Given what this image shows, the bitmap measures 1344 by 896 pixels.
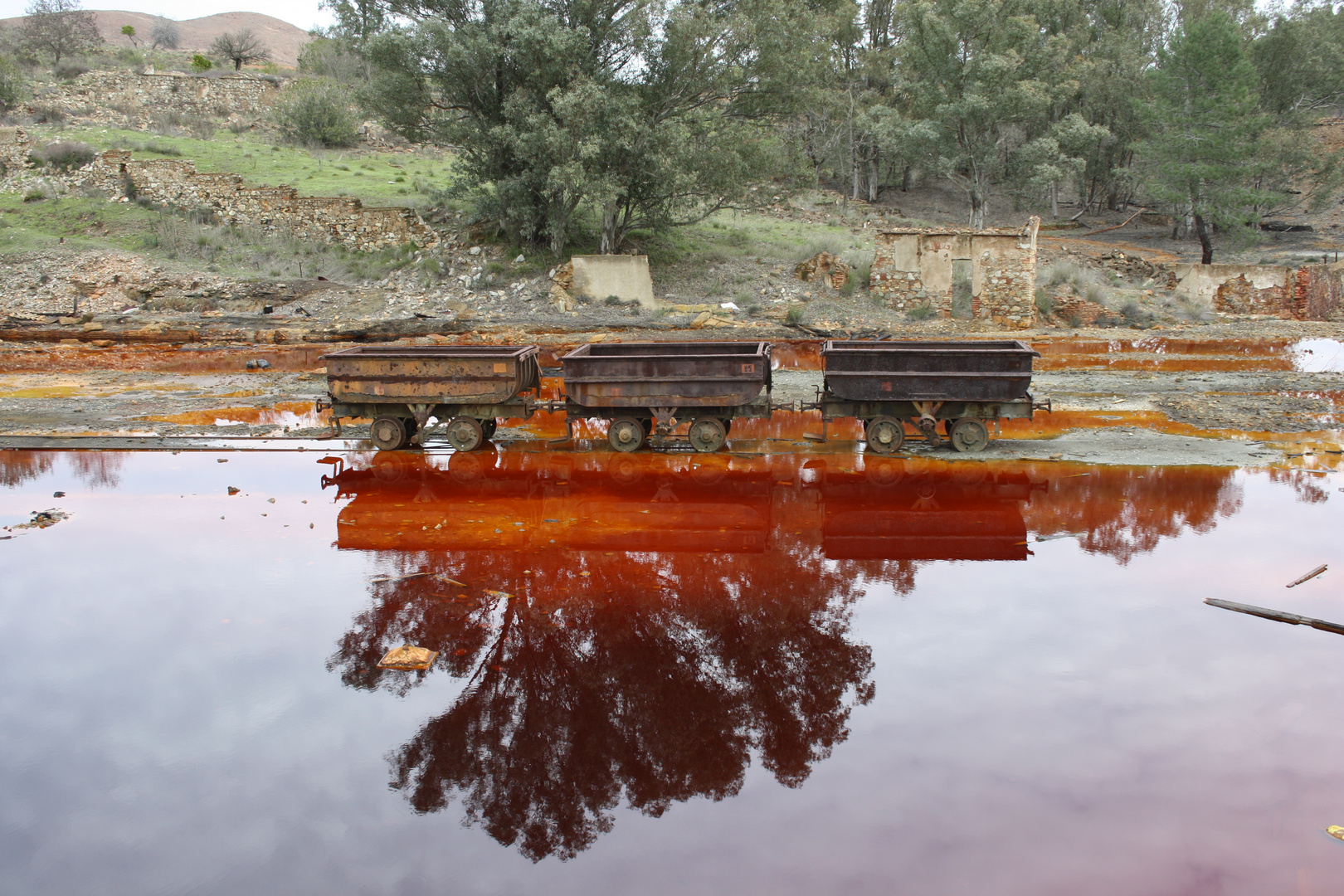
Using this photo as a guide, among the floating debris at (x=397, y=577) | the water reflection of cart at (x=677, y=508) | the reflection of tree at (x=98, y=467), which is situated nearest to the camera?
the floating debris at (x=397, y=577)

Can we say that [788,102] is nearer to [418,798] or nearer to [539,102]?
[539,102]

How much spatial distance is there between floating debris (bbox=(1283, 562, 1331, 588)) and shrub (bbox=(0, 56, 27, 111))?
2014 inches

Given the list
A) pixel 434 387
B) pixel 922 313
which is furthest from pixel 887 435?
pixel 922 313

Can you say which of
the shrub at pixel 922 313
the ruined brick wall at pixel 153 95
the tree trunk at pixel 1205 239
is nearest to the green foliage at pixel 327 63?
the ruined brick wall at pixel 153 95

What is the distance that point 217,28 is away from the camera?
10956 cm

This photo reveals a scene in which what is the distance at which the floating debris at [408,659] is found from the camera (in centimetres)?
676

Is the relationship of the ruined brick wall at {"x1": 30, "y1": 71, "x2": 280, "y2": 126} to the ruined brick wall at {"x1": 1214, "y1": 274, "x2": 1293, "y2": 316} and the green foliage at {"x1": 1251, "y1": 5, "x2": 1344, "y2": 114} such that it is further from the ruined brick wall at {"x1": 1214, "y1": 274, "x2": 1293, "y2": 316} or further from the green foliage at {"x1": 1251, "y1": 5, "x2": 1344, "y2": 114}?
the green foliage at {"x1": 1251, "y1": 5, "x2": 1344, "y2": 114}

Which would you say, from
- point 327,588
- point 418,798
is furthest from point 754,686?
point 327,588

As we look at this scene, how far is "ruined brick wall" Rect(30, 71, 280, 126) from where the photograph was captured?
142ft

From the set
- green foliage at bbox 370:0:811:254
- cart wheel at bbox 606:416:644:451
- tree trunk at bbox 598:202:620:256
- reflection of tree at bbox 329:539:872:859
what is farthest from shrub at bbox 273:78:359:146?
reflection of tree at bbox 329:539:872:859

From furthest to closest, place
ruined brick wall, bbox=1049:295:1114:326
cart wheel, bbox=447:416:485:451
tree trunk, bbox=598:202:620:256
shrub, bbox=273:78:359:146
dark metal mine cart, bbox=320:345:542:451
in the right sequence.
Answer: shrub, bbox=273:78:359:146 < tree trunk, bbox=598:202:620:256 < ruined brick wall, bbox=1049:295:1114:326 < cart wheel, bbox=447:416:485:451 < dark metal mine cart, bbox=320:345:542:451

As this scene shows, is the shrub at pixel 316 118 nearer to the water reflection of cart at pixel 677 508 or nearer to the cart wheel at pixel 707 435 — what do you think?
the water reflection of cart at pixel 677 508

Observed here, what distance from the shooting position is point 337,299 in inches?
1081

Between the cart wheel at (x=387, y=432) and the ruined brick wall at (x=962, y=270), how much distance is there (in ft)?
60.3
